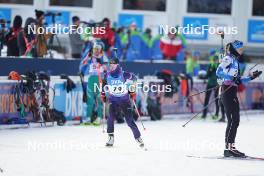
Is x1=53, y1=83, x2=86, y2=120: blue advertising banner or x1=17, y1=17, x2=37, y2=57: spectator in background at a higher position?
x1=17, y1=17, x2=37, y2=57: spectator in background

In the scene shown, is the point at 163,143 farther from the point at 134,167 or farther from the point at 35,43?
the point at 35,43

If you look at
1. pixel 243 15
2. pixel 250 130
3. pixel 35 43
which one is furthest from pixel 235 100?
pixel 243 15

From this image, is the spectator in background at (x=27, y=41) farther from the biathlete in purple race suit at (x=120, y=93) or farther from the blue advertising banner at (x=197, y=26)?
the blue advertising banner at (x=197, y=26)

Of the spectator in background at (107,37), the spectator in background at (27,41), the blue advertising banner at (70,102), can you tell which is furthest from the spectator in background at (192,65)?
the spectator in background at (27,41)

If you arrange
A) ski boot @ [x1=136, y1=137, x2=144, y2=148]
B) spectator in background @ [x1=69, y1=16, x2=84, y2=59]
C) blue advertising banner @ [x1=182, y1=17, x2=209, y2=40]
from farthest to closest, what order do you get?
blue advertising banner @ [x1=182, y1=17, x2=209, y2=40] → spectator in background @ [x1=69, y1=16, x2=84, y2=59] → ski boot @ [x1=136, y1=137, x2=144, y2=148]

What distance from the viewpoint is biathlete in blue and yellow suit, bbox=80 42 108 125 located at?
67.2 ft

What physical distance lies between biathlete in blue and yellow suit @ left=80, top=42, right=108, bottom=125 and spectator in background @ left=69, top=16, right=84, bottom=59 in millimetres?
1479

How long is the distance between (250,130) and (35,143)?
22.2 feet

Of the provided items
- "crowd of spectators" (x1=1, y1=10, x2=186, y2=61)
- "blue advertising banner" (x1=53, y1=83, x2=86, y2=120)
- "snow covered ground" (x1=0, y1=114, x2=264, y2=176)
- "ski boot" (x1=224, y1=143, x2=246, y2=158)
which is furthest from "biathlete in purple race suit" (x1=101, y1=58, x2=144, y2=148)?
"blue advertising banner" (x1=53, y1=83, x2=86, y2=120)

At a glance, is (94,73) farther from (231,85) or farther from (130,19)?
(130,19)

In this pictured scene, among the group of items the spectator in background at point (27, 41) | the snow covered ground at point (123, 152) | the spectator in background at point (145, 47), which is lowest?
the snow covered ground at point (123, 152)

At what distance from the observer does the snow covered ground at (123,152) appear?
12.8 metres

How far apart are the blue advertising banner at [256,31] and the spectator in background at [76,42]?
1421cm

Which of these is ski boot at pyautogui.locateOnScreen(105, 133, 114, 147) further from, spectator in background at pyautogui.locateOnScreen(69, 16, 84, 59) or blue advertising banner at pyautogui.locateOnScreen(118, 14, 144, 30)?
blue advertising banner at pyautogui.locateOnScreen(118, 14, 144, 30)
